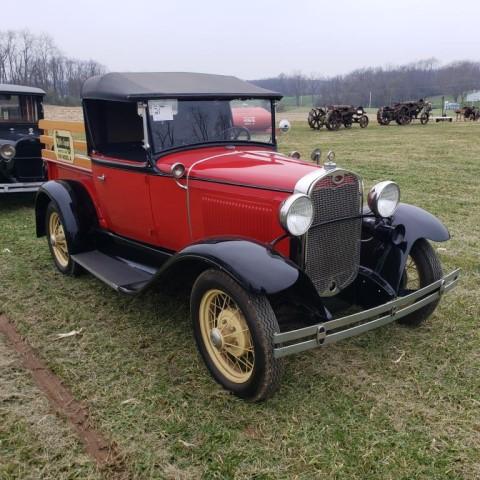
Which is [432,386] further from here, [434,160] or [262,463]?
[434,160]

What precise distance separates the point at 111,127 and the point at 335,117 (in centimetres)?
2393

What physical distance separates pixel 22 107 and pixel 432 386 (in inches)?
340

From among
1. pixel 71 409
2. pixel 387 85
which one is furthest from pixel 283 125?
pixel 387 85

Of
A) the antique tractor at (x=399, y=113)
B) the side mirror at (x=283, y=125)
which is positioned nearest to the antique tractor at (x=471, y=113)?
the antique tractor at (x=399, y=113)

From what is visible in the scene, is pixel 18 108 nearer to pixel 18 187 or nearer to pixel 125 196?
pixel 18 187

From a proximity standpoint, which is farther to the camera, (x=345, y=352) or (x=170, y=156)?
(x=170, y=156)

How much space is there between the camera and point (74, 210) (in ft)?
15.5

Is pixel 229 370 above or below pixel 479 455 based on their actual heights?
above

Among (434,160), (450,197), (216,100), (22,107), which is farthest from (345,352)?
(434,160)

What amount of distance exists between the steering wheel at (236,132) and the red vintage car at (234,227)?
0.5 inches

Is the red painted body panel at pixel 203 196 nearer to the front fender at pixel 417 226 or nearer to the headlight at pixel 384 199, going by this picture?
the headlight at pixel 384 199

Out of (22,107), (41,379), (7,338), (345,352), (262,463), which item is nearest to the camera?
(262,463)

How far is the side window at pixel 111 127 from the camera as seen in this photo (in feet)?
14.5

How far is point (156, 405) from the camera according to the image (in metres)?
2.90
